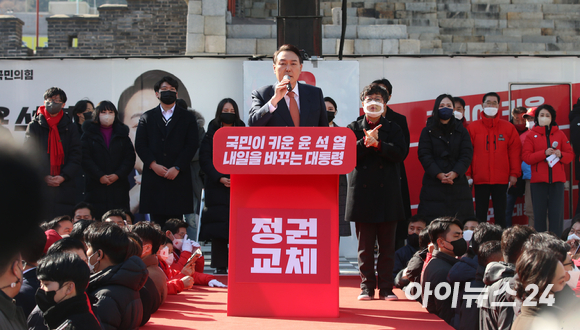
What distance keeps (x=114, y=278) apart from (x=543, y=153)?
4959 millimetres

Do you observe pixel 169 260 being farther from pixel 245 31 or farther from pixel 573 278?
pixel 245 31

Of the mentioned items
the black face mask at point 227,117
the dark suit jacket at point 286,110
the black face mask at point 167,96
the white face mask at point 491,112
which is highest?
the black face mask at point 167,96

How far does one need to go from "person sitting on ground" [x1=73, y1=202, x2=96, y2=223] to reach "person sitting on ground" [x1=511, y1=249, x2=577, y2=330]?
163 inches

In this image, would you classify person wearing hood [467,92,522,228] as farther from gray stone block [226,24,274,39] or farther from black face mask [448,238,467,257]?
gray stone block [226,24,274,39]

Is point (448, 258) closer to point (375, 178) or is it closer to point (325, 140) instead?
point (375, 178)

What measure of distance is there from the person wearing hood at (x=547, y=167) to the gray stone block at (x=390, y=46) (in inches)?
151

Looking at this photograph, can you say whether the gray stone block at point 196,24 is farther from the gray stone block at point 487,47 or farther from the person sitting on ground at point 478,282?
the person sitting on ground at point 478,282

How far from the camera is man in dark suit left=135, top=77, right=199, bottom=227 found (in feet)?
18.5

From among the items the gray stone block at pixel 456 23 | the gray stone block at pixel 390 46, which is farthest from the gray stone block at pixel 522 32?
the gray stone block at pixel 390 46

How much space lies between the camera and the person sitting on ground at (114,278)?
284 centimetres

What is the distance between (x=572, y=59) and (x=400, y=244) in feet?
10.7

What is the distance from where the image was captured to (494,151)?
6.27 m

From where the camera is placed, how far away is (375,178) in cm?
411

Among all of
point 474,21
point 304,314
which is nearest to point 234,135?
point 304,314
